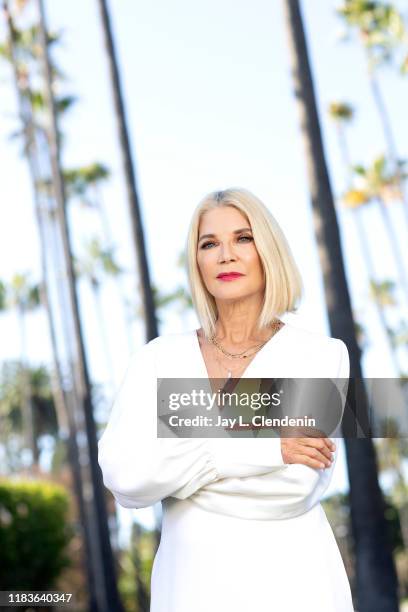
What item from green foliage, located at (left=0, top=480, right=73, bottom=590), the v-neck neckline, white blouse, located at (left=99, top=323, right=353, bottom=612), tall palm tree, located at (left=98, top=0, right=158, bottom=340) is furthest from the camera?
green foliage, located at (left=0, top=480, right=73, bottom=590)

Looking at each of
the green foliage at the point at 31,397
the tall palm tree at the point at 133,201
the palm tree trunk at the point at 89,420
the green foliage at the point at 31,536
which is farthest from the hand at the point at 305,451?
the green foliage at the point at 31,397

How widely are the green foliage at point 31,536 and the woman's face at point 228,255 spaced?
22418mm

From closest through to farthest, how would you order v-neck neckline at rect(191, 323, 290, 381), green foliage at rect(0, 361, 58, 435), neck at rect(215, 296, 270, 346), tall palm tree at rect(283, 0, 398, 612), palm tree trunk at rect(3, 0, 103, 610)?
v-neck neckline at rect(191, 323, 290, 381)
neck at rect(215, 296, 270, 346)
tall palm tree at rect(283, 0, 398, 612)
palm tree trunk at rect(3, 0, 103, 610)
green foliage at rect(0, 361, 58, 435)

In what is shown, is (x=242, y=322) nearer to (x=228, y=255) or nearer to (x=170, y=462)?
(x=228, y=255)

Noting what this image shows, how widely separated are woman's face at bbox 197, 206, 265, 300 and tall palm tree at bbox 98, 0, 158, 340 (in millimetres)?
10448

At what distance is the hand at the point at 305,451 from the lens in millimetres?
2283

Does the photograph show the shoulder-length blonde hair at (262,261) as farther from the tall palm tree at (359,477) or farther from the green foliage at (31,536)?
the green foliage at (31,536)

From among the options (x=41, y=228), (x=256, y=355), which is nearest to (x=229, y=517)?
(x=256, y=355)

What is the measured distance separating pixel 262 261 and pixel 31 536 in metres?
23.6

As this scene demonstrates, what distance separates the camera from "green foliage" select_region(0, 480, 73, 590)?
24.0 metres

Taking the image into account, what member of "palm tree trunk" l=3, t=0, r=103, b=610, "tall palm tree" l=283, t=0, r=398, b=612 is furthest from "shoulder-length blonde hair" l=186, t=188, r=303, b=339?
"palm tree trunk" l=3, t=0, r=103, b=610

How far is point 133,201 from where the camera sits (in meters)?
13.9

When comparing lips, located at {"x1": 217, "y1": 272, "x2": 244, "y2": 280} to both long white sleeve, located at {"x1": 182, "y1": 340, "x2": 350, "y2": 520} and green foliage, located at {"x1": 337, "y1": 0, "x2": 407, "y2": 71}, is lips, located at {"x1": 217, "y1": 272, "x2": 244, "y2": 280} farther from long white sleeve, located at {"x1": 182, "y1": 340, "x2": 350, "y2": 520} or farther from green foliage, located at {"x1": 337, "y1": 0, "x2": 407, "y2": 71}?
green foliage, located at {"x1": 337, "y1": 0, "x2": 407, "y2": 71}

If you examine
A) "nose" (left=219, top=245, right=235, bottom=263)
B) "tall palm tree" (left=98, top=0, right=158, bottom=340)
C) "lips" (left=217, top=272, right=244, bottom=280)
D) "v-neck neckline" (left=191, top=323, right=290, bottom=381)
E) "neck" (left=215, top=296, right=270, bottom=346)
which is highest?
"tall palm tree" (left=98, top=0, right=158, bottom=340)
